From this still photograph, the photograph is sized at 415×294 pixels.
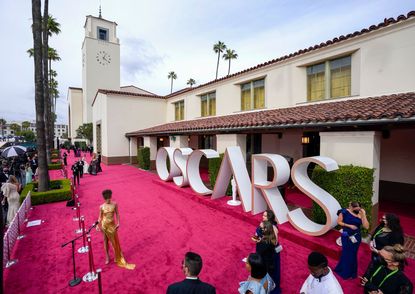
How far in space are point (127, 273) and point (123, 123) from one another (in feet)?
66.6

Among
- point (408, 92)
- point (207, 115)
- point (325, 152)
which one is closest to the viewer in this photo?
point (325, 152)

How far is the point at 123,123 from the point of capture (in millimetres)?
23266

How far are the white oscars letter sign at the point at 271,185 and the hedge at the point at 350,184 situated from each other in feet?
3.89

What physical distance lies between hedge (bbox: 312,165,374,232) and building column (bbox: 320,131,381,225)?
331mm

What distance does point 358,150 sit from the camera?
6379mm

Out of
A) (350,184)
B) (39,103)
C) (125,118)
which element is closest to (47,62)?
(125,118)

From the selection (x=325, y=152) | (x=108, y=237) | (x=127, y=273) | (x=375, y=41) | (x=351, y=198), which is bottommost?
(x=127, y=273)

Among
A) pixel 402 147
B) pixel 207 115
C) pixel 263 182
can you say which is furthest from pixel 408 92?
pixel 207 115

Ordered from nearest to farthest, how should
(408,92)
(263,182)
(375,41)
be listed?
(263,182), (408,92), (375,41)

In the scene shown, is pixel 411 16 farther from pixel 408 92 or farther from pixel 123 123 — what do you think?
pixel 123 123

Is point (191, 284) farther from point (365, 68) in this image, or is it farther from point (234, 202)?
point (365, 68)

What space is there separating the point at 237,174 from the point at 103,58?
42.5 metres

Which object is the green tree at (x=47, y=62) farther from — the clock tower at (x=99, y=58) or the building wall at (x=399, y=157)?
the building wall at (x=399, y=157)

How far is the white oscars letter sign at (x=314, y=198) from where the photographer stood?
6.00m
